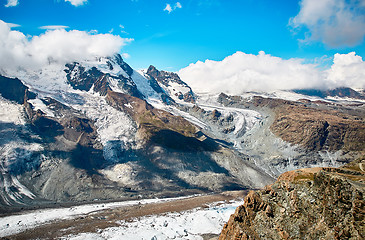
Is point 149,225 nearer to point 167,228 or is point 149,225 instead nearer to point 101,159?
point 167,228

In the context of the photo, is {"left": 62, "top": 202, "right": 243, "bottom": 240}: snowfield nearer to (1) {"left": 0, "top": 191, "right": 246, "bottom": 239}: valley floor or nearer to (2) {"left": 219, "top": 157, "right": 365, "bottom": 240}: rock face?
(1) {"left": 0, "top": 191, "right": 246, "bottom": 239}: valley floor

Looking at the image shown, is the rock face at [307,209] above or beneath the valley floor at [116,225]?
above

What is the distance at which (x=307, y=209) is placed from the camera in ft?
46.8

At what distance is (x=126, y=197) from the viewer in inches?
3034

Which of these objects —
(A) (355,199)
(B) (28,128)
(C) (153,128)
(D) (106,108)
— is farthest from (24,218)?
(D) (106,108)

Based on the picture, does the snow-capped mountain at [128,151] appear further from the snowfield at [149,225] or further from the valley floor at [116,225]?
the snowfield at [149,225]

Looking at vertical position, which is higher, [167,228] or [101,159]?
[101,159]

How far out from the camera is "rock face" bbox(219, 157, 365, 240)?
12.1m

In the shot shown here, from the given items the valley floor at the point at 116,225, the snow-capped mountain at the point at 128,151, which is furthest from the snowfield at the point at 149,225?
the snow-capped mountain at the point at 128,151

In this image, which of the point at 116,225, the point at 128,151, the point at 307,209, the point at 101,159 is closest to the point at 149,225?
the point at 116,225

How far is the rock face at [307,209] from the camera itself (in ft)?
39.8

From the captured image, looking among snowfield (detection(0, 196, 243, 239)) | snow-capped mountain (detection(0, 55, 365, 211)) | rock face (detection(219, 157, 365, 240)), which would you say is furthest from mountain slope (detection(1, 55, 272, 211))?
rock face (detection(219, 157, 365, 240))

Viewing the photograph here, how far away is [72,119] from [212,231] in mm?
124104

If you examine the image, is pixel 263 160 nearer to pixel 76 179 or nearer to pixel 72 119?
pixel 76 179
